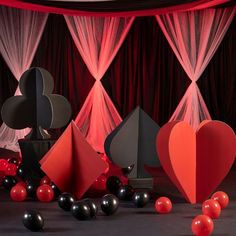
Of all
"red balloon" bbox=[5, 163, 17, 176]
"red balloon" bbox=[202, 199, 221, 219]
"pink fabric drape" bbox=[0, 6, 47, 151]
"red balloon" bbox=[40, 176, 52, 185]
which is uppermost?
"pink fabric drape" bbox=[0, 6, 47, 151]

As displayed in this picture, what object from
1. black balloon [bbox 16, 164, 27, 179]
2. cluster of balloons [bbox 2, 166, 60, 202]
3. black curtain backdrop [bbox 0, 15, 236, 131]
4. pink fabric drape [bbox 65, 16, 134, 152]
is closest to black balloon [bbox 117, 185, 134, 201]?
cluster of balloons [bbox 2, 166, 60, 202]

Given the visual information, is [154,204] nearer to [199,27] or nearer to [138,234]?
[138,234]

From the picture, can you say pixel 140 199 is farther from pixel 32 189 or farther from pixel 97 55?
pixel 97 55

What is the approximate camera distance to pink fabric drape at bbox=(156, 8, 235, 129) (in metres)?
6.91

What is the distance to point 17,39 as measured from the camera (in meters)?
7.10

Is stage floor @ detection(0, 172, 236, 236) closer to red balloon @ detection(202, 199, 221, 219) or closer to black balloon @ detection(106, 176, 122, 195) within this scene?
red balloon @ detection(202, 199, 221, 219)

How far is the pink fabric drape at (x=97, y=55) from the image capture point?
23.1 ft

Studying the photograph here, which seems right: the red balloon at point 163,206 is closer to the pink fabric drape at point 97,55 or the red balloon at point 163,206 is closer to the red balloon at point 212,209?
the red balloon at point 212,209

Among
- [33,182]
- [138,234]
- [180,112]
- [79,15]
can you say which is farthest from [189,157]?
[79,15]

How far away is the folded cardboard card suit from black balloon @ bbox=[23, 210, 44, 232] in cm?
75

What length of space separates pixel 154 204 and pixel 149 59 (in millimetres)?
3926

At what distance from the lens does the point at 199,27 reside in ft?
23.0

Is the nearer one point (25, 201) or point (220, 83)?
point (25, 201)

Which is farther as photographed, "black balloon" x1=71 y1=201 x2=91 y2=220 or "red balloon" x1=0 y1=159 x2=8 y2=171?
"red balloon" x1=0 y1=159 x2=8 y2=171
